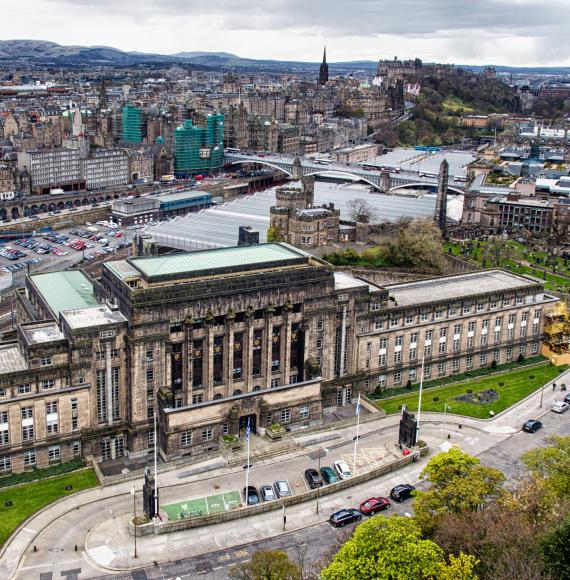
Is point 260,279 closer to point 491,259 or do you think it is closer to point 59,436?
point 59,436

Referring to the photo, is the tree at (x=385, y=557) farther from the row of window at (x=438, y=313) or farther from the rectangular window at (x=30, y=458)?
the row of window at (x=438, y=313)

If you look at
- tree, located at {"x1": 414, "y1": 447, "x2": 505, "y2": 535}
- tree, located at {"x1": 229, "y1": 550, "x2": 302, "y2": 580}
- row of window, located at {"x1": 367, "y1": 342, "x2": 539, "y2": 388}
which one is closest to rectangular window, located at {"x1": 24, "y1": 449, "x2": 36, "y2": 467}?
tree, located at {"x1": 229, "y1": 550, "x2": 302, "y2": 580}

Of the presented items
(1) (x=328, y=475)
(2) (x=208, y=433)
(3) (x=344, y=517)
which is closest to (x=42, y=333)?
(2) (x=208, y=433)

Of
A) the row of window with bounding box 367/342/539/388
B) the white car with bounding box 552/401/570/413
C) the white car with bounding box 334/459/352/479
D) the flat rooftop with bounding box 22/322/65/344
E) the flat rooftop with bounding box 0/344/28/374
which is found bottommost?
the white car with bounding box 334/459/352/479

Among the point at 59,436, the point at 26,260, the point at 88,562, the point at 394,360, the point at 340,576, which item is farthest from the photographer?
the point at 26,260

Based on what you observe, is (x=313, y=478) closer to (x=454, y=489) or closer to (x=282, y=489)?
(x=282, y=489)

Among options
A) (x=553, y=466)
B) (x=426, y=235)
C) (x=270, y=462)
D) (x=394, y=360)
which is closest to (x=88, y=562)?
(x=270, y=462)

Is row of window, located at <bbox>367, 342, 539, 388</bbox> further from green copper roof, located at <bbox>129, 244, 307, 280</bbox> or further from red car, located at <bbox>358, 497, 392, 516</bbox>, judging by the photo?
red car, located at <bbox>358, 497, 392, 516</bbox>
